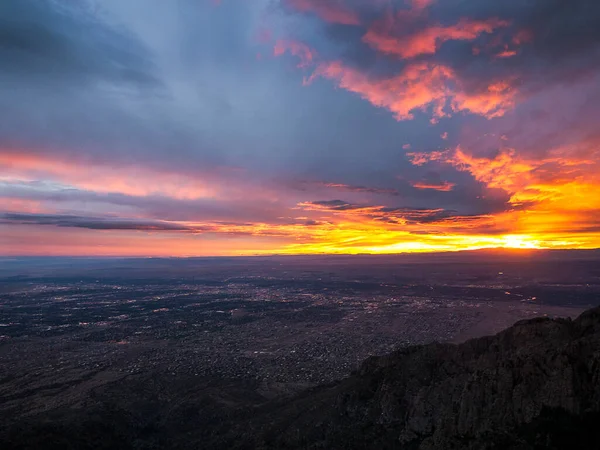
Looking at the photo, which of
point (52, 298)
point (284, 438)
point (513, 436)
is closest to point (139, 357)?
point (284, 438)

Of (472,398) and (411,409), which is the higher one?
(472,398)

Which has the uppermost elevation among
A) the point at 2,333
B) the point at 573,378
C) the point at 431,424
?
the point at 573,378

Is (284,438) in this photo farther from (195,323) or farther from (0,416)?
(195,323)

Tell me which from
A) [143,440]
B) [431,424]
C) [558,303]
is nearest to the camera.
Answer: [431,424]

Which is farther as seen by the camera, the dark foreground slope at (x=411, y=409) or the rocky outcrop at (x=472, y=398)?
the dark foreground slope at (x=411, y=409)

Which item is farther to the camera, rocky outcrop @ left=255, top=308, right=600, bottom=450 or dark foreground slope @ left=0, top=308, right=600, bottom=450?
dark foreground slope @ left=0, top=308, right=600, bottom=450

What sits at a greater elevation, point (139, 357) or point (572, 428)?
point (572, 428)

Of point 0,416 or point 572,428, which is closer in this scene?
point 572,428

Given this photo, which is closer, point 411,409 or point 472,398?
point 472,398
